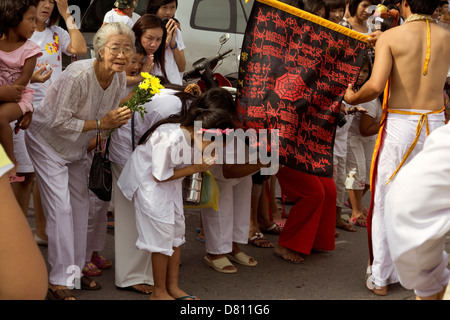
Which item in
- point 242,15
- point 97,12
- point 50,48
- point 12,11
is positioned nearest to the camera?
point 12,11

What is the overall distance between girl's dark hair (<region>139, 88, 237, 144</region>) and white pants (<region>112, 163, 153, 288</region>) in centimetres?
48

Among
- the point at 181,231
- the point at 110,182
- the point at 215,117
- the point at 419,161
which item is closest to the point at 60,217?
the point at 110,182

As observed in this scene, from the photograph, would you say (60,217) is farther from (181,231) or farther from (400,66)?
(400,66)

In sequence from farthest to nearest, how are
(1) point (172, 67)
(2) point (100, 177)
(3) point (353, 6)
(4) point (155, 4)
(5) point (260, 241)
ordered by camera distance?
(3) point (353, 6)
(4) point (155, 4)
(1) point (172, 67)
(5) point (260, 241)
(2) point (100, 177)

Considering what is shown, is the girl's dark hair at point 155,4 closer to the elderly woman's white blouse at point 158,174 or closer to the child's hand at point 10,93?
the elderly woman's white blouse at point 158,174

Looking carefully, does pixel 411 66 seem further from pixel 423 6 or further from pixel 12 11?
pixel 12 11

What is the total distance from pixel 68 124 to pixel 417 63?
7.54 ft

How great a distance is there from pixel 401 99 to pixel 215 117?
1309 millimetres

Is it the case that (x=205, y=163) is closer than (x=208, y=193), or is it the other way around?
(x=205, y=163)

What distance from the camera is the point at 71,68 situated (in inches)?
155

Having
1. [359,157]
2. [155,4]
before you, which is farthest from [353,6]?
[155,4]

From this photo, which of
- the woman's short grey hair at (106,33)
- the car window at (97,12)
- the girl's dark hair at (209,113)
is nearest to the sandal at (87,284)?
the girl's dark hair at (209,113)

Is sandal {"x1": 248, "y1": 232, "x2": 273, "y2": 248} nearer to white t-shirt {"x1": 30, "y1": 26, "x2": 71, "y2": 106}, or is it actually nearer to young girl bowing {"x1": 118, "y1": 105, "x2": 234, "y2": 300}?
young girl bowing {"x1": 118, "y1": 105, "x2": 234, "y2": 300}

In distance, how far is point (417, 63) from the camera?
13.9ft
